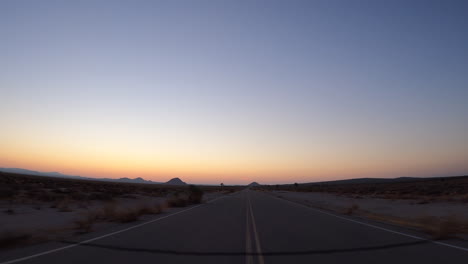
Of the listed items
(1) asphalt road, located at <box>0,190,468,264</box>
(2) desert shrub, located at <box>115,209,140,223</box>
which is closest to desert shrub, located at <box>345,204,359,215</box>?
(1) asphalt road, located at <box>0,190,468,264</box>

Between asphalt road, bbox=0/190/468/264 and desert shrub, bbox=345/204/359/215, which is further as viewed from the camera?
desert shrub, bbox=345/204/359/215

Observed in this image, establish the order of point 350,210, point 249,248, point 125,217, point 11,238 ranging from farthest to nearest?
point 350,210, point 125,217, point 11,238, point 249,248

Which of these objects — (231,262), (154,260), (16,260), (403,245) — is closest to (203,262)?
(231,262)

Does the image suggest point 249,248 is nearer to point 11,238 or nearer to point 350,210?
point 11,238

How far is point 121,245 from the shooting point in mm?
10078

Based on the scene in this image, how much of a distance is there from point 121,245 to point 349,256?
241 inches

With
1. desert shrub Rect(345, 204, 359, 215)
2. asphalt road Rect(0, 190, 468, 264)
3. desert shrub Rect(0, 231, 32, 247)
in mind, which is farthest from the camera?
desert shrub Rect(345, 204, 359, 215)

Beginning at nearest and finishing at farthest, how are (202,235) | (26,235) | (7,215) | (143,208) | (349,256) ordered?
(349,256)
(26,235)
(202,235)
(7,215)
(143,208)

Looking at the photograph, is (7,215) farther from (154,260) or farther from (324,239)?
(324,239)

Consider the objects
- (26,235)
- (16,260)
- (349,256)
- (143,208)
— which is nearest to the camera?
(16,260)

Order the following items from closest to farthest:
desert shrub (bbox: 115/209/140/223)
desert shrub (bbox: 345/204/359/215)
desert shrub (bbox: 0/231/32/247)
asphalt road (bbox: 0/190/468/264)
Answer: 1. asphalt road (bbox: 0/190/468/264)
2. desert shrub (bbox: 0/231/32/247)
3. desert shrub (bbox: 115/209/140/223)
4. desert shrub (bbox: 345/204/359/215)

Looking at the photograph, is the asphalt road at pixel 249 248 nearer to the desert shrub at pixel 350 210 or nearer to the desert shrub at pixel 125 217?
the desert shrub at pixel 125 217

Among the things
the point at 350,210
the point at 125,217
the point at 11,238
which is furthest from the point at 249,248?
the point at 350,210

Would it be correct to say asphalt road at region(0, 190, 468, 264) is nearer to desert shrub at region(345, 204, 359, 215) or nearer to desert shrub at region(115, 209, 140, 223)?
desert shrub at region(115, 209, 140, 223)
